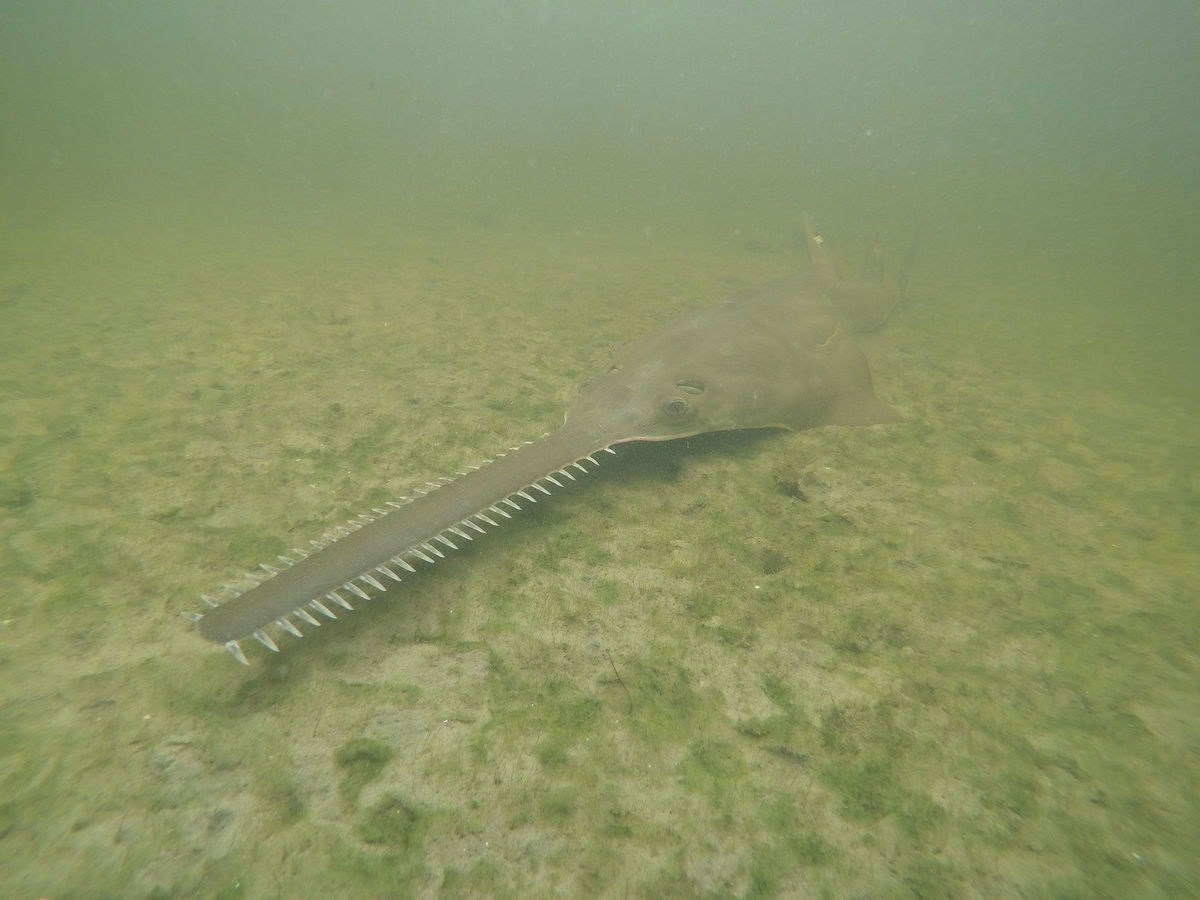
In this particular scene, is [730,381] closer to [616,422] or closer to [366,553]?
[616,422]

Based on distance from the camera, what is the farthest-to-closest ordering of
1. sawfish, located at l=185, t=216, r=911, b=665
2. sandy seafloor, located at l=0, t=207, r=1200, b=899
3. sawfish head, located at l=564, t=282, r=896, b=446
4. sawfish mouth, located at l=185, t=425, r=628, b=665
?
1. sawfish head, located at l=564, t=282, r=896, b=446
2. sawfish, located at l=185, t=216, r=911, b=665
3. sawfish mouth, located at l=185, t=425, r=628, b=665
4. sandy seafloor, located at l=0, t=207, r=1200, b=899

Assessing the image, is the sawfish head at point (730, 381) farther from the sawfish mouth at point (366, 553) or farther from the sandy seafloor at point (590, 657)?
the sawfish mouth at point (366, 553)

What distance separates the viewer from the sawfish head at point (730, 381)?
350 centimetres

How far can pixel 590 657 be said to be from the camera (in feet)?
7.54

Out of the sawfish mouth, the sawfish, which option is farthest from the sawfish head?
the sawfish mouth

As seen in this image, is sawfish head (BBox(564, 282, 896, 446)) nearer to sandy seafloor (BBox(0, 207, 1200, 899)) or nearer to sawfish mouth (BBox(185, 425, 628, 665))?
sandy seafloor (BBox(0, 207, 1200, 899))

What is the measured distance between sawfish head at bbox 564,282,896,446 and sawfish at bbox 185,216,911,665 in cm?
1

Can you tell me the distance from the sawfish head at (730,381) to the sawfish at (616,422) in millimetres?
10

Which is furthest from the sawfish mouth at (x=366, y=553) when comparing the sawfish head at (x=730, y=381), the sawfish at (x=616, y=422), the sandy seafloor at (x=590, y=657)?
the sawfish head at (x=730, y=381)

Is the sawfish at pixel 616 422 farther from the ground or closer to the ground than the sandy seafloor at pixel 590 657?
farther from the ground

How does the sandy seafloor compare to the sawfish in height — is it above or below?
below

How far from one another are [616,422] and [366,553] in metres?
1.68

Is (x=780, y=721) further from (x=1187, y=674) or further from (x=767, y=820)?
(x=1187, y=674)

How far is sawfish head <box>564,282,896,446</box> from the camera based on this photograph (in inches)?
138
